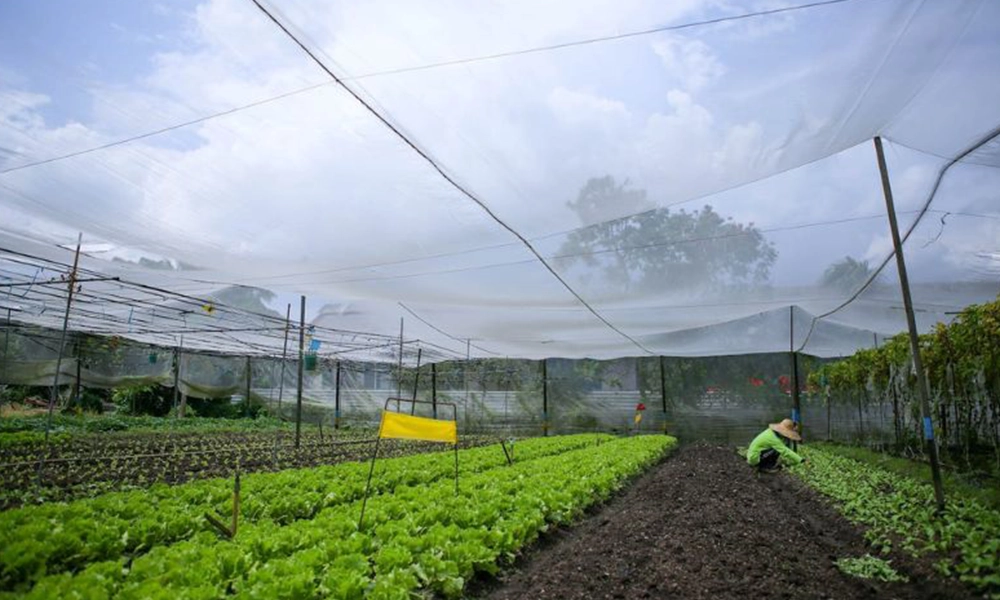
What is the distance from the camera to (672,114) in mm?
4559

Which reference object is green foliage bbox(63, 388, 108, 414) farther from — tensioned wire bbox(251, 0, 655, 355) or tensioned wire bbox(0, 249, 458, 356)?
tensioned wire bbox(251, 0, 655, 355)

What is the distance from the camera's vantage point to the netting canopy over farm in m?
3.67

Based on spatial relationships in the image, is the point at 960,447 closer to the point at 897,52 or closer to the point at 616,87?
the point at 897,52

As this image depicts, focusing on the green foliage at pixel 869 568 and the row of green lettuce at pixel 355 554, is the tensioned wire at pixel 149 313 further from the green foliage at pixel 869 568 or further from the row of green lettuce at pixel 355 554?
the green foliage at pixel 869 568

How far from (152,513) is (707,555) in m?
4.78

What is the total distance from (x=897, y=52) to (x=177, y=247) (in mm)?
7619

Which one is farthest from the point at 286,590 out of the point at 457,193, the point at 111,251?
the point at 111,251

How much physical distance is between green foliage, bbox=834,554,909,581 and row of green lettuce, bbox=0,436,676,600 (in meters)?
2.51

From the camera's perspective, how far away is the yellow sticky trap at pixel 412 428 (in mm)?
5289

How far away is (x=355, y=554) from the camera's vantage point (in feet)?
12.2

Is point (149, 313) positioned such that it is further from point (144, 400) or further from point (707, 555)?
point (707, 555)

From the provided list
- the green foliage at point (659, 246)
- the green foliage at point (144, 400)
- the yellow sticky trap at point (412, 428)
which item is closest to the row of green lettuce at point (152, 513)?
the yellow sticky trap at point (412, 428)

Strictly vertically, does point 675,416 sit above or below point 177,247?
below

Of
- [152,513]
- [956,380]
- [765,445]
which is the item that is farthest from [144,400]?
[956,380]
